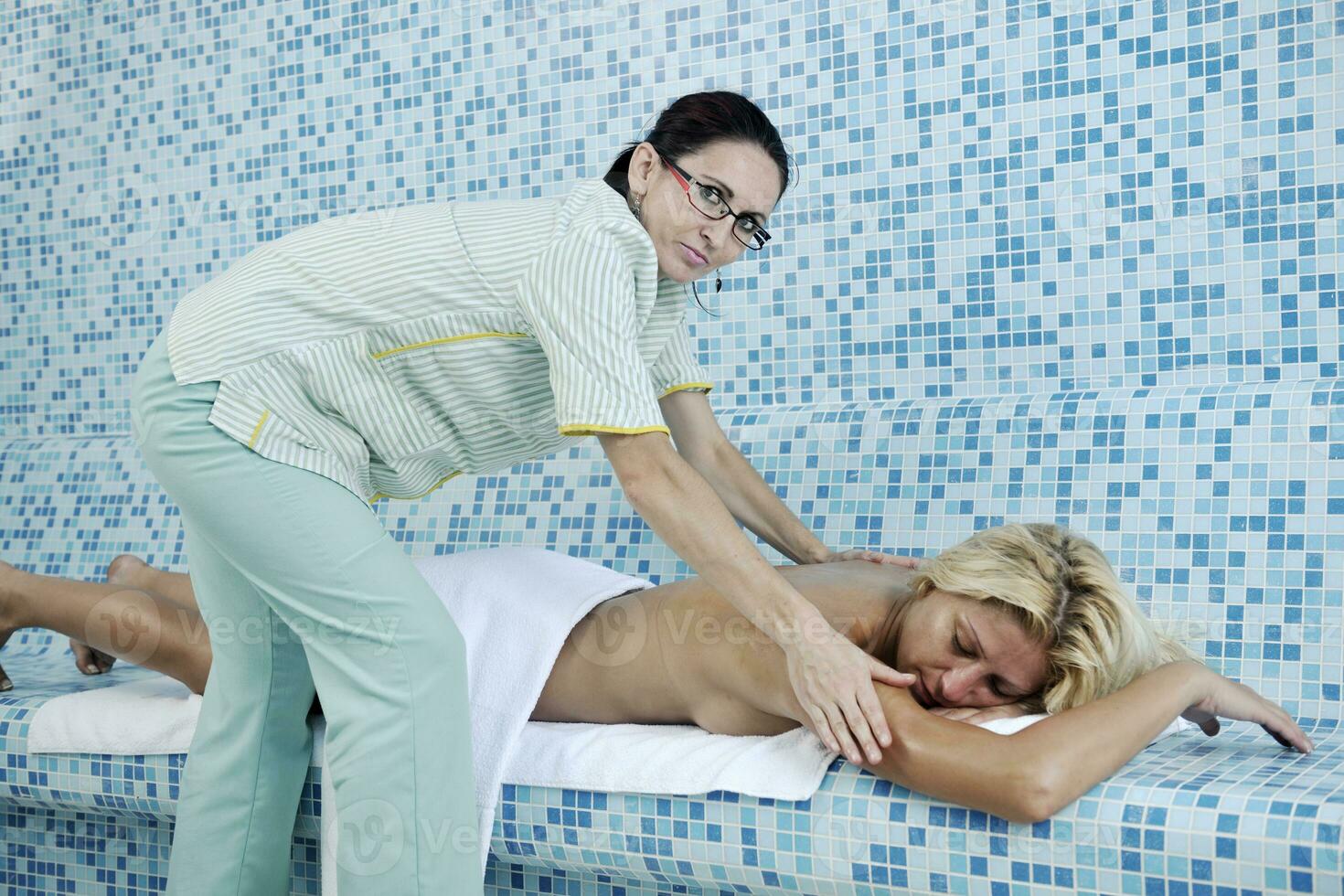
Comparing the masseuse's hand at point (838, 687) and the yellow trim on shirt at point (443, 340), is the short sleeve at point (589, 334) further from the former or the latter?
the masseuse's hand at point (838, 687)

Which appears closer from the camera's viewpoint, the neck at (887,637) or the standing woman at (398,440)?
the standing woman at (398,440)

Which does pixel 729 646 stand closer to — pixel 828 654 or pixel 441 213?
pixel 828 654

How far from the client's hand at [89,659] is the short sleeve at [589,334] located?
139 cm

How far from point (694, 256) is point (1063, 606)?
67 cm

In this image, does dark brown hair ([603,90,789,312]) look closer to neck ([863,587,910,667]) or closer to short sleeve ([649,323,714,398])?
short sleeve ([649,323,714,398])

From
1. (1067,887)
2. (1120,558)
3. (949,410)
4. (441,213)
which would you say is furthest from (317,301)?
(1120,558)

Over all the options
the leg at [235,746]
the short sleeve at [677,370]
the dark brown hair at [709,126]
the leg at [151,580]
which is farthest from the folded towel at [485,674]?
the dark brown hair at [709,126]

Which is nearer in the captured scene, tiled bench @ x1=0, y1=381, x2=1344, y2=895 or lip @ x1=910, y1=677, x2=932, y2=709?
tiled bench @ x1=0, y1=381, x2=1344, y2=895

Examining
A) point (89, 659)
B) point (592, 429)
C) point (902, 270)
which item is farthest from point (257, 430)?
point (902, 270)

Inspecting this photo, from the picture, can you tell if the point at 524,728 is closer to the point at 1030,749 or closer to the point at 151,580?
the point at 1030,749

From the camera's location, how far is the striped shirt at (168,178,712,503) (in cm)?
140

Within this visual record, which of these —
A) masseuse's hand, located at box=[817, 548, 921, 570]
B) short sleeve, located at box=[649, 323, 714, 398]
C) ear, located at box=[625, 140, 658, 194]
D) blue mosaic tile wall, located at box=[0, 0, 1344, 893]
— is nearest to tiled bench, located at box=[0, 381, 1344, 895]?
blue mosaic tile wall, located at box=[0, 0, 1344, 893]

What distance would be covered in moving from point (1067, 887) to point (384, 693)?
0.83 m

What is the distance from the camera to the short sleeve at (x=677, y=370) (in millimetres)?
1909
